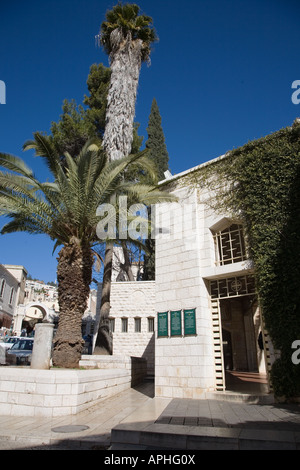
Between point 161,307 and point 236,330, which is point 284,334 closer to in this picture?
point 161,307

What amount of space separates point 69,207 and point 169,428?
7.00 m

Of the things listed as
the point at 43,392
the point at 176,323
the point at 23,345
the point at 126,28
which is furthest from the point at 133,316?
the point at 126,28

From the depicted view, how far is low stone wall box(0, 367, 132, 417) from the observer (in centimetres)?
704

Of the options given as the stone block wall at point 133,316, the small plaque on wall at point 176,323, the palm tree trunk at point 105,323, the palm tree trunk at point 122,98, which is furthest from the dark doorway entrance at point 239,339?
the palm tree trunk at point 122,98

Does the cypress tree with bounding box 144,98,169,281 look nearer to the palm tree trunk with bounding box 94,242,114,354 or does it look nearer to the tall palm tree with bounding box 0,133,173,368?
the palm tree trunk with bounding box 94,242,114,354

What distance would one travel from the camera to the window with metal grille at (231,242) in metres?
9.61

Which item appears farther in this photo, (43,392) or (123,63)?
(123,63)

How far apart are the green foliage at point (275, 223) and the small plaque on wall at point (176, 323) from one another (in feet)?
8.38

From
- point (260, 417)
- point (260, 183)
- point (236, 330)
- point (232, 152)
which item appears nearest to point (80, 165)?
point (232, 152)

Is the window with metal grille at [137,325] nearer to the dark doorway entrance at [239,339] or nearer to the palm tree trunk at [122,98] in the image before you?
the dark doorway entrance at [239,339]

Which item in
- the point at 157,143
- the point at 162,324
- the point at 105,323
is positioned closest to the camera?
the point at 162,324

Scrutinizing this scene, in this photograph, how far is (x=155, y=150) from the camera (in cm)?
2706

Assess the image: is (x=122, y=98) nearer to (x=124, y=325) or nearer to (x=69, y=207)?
(x=69, y=207)

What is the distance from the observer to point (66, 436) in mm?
5375
